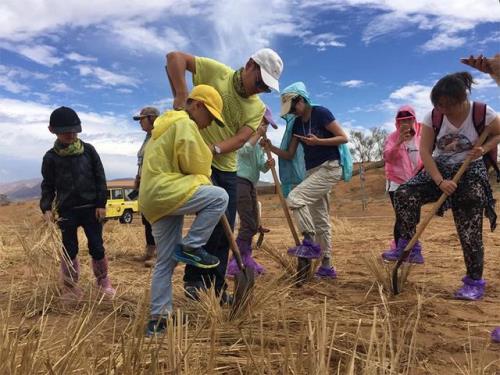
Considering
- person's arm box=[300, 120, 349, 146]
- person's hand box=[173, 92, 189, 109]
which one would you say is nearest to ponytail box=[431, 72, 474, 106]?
person's arm box=[300, 120, 349, 146]

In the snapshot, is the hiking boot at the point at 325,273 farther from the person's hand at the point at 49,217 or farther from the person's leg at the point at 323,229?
the person's hand at the point at 49,217

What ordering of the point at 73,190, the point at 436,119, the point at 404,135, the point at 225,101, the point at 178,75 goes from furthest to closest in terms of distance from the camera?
the point at 404,135
the point at 73,190
the point at 436,119
the point at 225,101
the point at 178,75

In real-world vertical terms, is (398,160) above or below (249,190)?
above

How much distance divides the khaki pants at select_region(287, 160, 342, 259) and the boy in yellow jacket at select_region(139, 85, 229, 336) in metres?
1.54

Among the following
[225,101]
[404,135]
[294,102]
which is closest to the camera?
[225,101]

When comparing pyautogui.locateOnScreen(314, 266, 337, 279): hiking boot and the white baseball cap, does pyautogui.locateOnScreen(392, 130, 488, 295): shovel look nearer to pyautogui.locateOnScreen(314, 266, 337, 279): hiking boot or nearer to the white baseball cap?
pyautogui.locateOnScreen(314, 266, 337, 279): hiking boot

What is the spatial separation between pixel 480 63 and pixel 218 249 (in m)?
1.94

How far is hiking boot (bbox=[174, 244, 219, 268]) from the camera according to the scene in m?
2.69

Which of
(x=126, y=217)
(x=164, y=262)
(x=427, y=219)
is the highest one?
(x=427, y=219)

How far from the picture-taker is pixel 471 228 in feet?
12.0

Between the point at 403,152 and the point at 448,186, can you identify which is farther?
the point at 403,152

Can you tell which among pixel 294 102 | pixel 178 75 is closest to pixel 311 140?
pixel 294 102

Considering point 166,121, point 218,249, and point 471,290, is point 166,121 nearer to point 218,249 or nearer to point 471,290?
point 218,249

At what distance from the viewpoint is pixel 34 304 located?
127 inches
